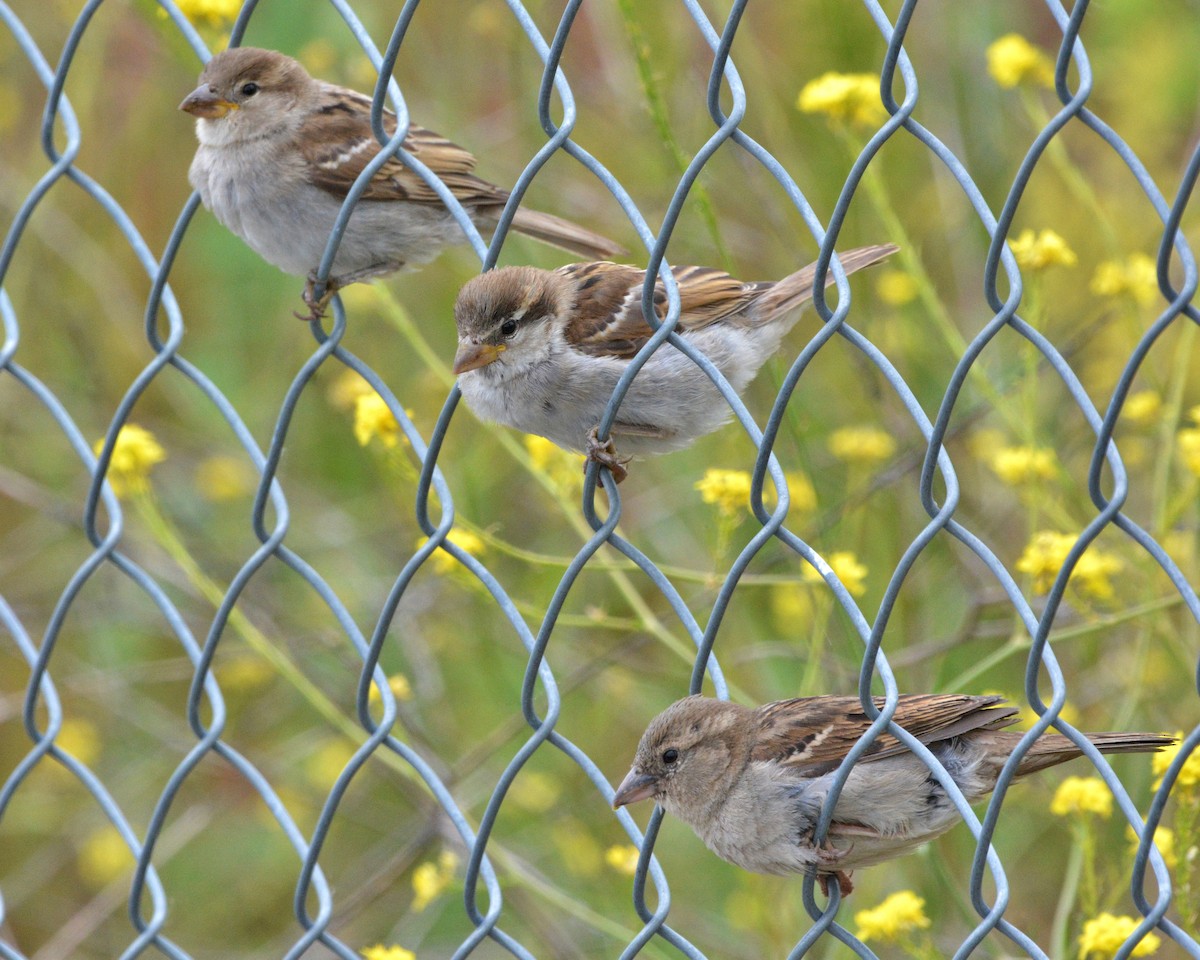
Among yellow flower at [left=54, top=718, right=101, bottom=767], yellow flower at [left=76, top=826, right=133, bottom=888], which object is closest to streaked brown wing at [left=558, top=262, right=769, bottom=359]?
yellow flower at [left=54, top=718, right=101, bottom=767]

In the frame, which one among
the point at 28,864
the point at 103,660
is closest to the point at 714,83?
the point at 103,660

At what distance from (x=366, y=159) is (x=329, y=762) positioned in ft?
8.25

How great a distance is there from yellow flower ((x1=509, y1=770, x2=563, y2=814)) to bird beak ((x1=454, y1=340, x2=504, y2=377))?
1.87 metres

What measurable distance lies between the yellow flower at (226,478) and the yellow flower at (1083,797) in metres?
3.31

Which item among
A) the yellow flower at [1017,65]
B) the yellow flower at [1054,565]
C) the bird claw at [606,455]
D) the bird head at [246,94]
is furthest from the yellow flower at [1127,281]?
the bird head at [246,94]

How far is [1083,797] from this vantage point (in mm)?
2383

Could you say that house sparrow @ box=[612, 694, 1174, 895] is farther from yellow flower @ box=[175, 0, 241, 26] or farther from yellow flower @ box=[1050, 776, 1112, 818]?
yellow flower @ box=[175, 0, 241, 26]

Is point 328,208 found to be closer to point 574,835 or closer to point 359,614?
point 574,835

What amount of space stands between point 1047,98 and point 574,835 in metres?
3.29

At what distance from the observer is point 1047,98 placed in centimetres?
551

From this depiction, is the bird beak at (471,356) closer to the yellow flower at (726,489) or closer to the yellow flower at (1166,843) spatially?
the yellow flower at (726,489)

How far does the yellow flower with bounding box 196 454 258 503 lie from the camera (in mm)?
5066

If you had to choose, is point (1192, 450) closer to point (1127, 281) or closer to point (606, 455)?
point (1127, 281)

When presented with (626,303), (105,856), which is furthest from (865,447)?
(105,856)
